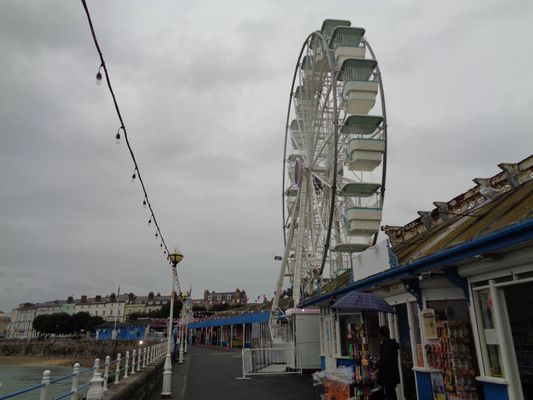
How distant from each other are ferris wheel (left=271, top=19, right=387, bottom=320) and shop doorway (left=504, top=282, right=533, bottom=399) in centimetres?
867

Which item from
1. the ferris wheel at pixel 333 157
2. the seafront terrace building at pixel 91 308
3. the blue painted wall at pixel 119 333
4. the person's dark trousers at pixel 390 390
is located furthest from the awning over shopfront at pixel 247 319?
the seafront terrace building at pixel 91 308

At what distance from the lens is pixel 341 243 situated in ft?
57.2

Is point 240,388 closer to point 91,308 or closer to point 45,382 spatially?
point 45,382

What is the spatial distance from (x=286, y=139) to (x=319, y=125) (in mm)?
5193

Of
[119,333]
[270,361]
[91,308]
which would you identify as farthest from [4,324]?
[270,361]

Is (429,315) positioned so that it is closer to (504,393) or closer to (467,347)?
(467,347)

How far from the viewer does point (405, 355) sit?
8523mm

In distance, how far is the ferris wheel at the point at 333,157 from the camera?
17078 mm

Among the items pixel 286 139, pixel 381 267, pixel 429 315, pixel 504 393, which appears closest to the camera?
pixel 504 393

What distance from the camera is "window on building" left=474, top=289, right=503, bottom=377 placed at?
228 inches

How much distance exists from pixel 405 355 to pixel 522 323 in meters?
2.20

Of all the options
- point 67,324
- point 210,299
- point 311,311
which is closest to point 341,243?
point 311,311

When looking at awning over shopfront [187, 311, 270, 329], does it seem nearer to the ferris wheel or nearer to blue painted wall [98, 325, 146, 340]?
the ferris wheel

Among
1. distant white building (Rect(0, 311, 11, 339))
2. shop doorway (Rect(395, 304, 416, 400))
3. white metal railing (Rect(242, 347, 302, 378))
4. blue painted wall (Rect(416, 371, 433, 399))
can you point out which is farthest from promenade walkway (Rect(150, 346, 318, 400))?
distant white building (Rect(0, 311, 11, 339))
